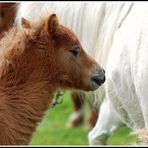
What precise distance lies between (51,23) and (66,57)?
24 cm

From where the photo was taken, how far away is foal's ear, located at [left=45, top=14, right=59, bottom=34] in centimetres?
478

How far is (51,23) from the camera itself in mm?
4785

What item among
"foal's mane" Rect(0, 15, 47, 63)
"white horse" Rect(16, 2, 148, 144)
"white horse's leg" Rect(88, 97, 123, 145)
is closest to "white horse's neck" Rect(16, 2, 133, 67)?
"white horse" Rect(16, 2, 148, 144)

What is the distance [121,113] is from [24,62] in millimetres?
1067

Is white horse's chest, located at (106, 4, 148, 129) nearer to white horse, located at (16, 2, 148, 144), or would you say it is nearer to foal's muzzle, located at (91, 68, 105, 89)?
white horse, located at (16, 2, 148, 144)

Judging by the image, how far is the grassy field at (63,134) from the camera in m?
8.74

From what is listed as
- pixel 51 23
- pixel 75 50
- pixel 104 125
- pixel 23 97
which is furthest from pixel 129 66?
pixel 104 125

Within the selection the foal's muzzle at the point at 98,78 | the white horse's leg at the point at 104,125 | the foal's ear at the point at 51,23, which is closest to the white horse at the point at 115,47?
the white horse's leg at the point at 104,125

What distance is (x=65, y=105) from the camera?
12586 millimetres

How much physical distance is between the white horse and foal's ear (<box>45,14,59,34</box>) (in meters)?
0.54

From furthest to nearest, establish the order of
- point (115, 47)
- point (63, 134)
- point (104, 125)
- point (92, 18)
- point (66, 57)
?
point (63, 134) → point (104, 125) → point (92, 18) → point (115, 47) → point (66, 57)

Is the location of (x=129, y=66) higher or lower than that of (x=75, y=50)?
lower

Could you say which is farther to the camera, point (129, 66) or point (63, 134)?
point (63, 134)

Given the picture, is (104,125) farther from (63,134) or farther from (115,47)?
(63,134)
